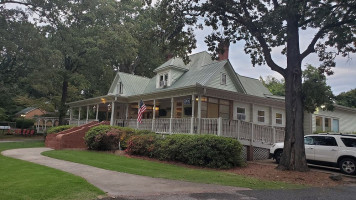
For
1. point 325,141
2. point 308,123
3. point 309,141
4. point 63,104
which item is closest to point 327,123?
point 308,123

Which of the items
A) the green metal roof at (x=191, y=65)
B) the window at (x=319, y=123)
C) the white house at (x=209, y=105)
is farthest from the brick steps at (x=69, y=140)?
the window at (x=319, y=123)

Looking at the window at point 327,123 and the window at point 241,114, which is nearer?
the window at point 241,114

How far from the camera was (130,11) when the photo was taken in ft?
140

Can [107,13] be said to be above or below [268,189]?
above

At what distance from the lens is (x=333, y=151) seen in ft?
40.9

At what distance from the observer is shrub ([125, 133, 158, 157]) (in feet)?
50.3

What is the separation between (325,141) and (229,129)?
4.76 metres

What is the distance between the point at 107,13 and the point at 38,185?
30.5 m

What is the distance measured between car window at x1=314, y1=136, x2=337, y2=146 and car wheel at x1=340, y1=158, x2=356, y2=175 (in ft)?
2.76

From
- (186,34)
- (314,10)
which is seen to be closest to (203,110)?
(186,34)

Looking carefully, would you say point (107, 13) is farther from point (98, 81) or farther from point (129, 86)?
point (129, 86)

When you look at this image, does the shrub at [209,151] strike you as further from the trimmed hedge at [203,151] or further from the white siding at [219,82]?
the white siding at [219,82]

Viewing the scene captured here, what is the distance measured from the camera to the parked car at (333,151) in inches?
471

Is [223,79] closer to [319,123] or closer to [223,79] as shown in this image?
[223,79]
